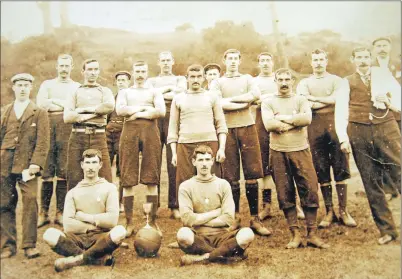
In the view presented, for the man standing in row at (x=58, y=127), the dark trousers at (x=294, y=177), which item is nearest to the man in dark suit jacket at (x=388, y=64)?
the dark trousers at (x=294, y=177)

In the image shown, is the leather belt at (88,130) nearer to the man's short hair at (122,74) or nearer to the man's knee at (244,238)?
the man's short hair at (122,74)

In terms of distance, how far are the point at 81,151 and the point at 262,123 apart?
6.41 ft

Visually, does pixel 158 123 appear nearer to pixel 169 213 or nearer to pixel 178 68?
pixel 178 68

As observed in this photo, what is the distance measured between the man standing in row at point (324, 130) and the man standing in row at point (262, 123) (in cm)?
33

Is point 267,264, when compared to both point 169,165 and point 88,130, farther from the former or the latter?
point 88,130

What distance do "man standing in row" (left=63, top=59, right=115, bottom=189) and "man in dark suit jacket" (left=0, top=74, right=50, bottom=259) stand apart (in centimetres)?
29

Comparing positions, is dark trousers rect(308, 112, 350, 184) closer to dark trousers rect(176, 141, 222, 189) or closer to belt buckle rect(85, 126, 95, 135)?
dark trousers rect(176, 141, 222, 189)

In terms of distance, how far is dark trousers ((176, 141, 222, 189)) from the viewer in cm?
398

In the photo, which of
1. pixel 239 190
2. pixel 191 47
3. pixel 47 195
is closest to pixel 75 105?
pixel 47 195

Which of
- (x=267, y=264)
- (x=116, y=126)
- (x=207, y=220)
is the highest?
(x=116, y=126)

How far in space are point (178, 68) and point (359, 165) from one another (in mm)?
2169

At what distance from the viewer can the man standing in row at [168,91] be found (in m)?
4.40

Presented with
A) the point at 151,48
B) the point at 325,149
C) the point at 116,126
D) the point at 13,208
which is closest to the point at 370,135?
the point at 325,149

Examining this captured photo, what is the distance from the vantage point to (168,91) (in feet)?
14.6
